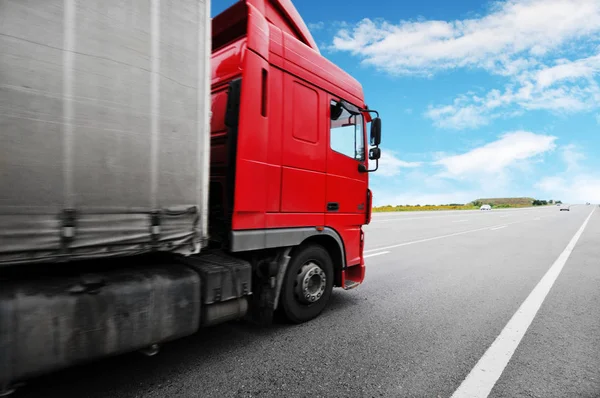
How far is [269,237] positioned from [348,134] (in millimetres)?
1717

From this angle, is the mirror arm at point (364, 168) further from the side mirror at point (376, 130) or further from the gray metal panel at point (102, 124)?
the gray metal panel at point (102, 124)

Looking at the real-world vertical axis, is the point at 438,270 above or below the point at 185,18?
below

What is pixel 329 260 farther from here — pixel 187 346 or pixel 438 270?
pixel 438 270

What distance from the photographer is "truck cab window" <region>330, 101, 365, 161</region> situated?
11.9 feet

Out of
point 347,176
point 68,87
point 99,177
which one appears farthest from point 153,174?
point 347,176

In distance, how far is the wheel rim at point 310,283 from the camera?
3.30 metres

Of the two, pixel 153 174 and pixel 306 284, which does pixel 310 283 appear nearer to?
pixel 306 284

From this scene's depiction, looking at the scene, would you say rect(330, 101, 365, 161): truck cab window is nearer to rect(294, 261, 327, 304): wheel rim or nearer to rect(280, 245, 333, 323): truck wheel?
rect(280, 245, 333, 323): truck wheel

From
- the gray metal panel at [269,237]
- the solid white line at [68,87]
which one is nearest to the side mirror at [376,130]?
the gray metal panel at [269,237]

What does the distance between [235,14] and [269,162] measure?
1446mm

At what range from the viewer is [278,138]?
2984 mm

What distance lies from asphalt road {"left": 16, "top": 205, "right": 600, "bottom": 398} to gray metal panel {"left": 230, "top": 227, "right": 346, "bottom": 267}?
0.93m

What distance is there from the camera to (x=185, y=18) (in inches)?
89.8

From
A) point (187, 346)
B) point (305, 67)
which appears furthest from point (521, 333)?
point (305, 67)
